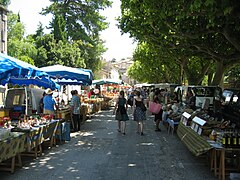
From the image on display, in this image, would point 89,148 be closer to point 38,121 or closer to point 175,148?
point 38,121

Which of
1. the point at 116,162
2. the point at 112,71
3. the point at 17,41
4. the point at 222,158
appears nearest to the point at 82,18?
the point at 17,41

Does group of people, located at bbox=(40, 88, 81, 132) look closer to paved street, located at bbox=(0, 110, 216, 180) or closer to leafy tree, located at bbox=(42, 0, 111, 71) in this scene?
paved street, located at bbox=(0, 110, 216, 180)

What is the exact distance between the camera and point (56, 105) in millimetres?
10984

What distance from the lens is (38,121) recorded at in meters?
8.39

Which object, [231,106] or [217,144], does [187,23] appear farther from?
[217,144]

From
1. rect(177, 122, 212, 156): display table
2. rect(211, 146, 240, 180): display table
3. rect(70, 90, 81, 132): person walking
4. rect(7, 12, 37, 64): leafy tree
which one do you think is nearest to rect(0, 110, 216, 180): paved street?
rect(211, 146, 240, 180): display table

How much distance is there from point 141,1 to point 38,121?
6.59 meters

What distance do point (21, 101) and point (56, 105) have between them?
215 centimetres

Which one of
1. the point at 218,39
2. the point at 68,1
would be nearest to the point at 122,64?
the point at 68,1

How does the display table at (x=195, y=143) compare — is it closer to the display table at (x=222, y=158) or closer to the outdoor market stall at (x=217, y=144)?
the outdoor market stall at (x=217, y=144)

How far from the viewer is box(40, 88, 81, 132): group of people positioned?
10773 millimetres

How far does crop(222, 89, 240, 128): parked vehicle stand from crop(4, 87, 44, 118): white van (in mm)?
7931

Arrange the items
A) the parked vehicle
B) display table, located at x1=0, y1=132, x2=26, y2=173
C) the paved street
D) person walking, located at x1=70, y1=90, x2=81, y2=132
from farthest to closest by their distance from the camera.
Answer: person walking, located at x1=70, y1=90, x2=81, y2=132 < the parked vehicle < the paved street < display table, located at x1=0, y1=132, x2=26, y2=173

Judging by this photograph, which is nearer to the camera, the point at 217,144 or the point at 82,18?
the point at 217,144
